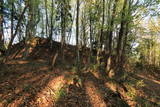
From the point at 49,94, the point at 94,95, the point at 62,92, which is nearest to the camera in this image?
the point at 49,94

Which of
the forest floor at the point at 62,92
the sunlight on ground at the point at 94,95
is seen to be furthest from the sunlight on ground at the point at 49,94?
the sunlight on ground at the point at 94,95

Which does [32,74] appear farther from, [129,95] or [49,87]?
[129,95]

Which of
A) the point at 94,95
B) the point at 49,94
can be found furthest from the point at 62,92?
the point at 94,95

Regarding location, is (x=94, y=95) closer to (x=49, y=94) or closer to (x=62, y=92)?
(x=62, y=92)

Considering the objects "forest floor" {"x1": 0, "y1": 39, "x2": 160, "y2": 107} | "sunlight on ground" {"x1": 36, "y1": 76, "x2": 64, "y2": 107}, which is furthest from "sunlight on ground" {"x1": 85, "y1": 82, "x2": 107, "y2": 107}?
"sunlight on ground" {"x1": 36, "y1": 76, "x2": 64, "y2": 107}

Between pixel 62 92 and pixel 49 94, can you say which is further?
pixel 62 92

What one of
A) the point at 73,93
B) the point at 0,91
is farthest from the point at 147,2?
the point at 0,91

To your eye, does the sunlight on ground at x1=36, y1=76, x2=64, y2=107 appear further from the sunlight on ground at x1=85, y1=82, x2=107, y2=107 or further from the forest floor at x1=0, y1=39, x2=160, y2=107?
the sunlight on ground at x1=85, y1=82, x2=107, y2=107

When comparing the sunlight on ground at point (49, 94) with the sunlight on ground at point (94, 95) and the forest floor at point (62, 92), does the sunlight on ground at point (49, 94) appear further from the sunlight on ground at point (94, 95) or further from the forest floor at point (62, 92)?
the sunlight on ground at point (94, 95)

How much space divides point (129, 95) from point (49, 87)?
4570 millimetres

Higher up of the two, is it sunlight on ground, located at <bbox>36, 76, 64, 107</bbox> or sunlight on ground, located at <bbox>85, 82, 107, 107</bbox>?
sunlight on ground, located at <bbox>36, 76, 64, 107</bbox>

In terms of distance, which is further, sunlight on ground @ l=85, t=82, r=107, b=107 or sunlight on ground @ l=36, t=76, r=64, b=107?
sunlight on ground @ l=85, t=82, r=107, b=107

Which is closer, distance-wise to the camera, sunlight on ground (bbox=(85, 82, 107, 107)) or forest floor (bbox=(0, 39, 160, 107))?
forest floor (bbox=(0, 39, 160, 107))

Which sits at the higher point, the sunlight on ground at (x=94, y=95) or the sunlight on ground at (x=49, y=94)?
the sunlight on ground at (x=49, y=94)
